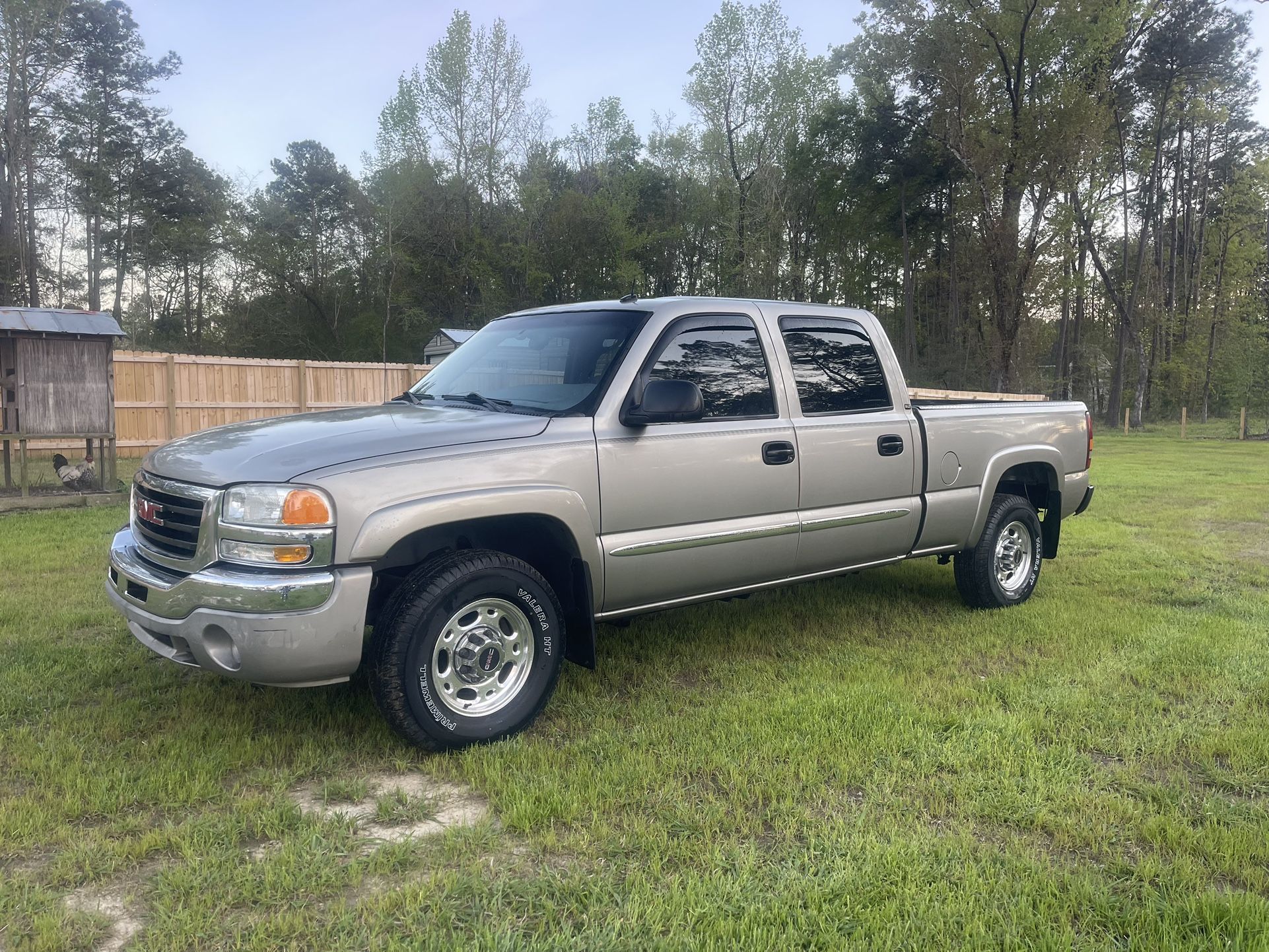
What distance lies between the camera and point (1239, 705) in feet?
13.4

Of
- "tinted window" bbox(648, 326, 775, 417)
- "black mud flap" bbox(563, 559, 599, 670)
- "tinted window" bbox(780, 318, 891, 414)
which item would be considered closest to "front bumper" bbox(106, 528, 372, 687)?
"black mud flap" bbox(563, 559, 599, 670)

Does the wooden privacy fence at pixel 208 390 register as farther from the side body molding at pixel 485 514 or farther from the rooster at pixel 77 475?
the side body molding at pixel 485 514

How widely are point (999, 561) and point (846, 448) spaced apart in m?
2.05

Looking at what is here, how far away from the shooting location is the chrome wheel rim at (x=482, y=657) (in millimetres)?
3521

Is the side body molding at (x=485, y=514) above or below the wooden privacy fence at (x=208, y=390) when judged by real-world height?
below

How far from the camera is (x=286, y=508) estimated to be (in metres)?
3.16

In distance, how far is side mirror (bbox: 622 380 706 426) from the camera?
3.83m

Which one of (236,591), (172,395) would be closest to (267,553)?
(236,591)

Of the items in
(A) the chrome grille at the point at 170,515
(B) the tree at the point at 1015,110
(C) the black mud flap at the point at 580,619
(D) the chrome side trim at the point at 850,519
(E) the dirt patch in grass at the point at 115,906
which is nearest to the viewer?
(E) the dirt patch in grass at the point at 115,906

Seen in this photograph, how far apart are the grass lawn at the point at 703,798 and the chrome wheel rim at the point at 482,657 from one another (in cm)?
25

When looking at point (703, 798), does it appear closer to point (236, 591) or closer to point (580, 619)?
point (580, 619)

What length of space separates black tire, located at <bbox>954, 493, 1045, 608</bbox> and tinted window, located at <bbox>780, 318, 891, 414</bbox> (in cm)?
134

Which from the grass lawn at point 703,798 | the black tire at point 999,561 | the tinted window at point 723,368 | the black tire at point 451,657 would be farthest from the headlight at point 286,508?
the black tire at point 999,561

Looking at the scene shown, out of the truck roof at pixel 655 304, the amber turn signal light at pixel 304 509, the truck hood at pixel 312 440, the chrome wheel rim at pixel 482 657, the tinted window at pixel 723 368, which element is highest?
the truck roof at pixel 655 304
